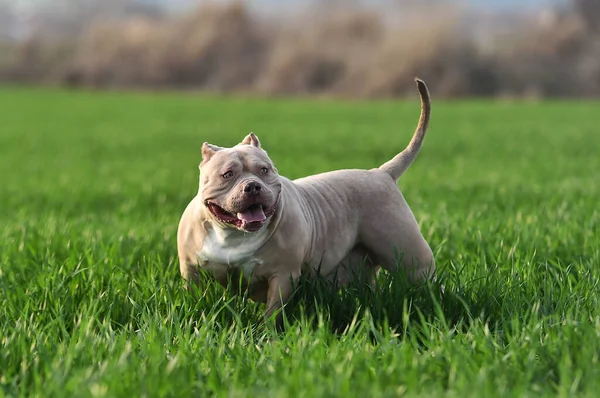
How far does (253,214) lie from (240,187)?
0.36ft

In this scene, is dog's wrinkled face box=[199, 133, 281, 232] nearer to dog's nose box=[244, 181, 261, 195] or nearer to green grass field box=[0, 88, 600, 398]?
dog's nose box=[244, 181, 261, 195]

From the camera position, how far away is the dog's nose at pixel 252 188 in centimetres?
276

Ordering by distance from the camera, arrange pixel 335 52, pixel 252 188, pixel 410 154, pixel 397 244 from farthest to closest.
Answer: pixel 335 52
pixel 410 154
pixel 397 244
pixel 252 188

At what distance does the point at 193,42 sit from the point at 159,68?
247cm

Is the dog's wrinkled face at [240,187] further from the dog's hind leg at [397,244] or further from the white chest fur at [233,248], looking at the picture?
the dog's hind leg at [397,244]

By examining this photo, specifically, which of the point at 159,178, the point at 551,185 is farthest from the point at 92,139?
the point at 551,185

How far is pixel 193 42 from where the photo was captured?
46.6 meters

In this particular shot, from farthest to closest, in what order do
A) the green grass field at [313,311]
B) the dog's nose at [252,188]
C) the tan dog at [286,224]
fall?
1. the tan dog at [286,224]
2. the dog's nose at [252,188]
3. the green grass field at [313,311]

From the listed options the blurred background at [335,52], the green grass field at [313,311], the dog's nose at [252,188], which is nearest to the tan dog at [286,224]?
the dog's nose at [252,188]

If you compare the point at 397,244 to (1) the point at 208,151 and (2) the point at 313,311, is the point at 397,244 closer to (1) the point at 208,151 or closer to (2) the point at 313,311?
(2) the point at 313,311

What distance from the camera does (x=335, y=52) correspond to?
→ 40219 mm

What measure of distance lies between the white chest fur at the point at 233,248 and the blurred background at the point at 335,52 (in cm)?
3387

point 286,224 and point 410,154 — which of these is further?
point 410,154

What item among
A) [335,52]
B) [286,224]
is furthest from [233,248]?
[335,52]
